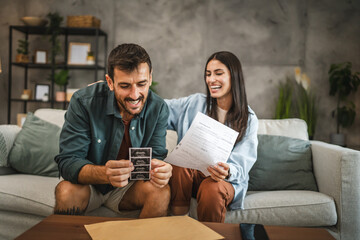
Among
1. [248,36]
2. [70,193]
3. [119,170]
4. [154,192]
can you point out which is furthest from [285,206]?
[248,36]

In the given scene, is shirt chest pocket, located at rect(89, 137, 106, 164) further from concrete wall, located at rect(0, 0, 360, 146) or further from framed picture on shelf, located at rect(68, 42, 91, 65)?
framed picture on shelf, located at rect(68, 42, 91, 65)

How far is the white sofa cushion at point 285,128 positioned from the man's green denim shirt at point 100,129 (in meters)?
0.95

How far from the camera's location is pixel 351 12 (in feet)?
11.7

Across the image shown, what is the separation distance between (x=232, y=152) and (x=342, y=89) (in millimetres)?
2279

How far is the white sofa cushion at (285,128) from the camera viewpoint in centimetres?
215

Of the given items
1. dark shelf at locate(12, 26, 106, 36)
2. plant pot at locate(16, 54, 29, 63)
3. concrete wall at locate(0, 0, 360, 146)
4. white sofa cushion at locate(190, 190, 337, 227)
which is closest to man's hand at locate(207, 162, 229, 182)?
white sofa cushion at locate(190, 190, 337, 227)

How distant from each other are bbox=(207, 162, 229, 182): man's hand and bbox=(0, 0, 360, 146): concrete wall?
234 centimetres

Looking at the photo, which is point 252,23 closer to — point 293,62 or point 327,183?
point 293,62

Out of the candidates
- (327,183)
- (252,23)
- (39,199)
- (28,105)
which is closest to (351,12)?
(252,23)

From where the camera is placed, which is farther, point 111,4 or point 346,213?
point 111,4

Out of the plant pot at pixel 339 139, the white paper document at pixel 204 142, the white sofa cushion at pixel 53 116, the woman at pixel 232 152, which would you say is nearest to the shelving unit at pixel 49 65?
the white sofa cushion at pixel 53 116

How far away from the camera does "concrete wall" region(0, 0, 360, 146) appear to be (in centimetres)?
360

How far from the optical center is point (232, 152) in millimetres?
1693

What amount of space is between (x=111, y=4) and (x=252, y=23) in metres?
1.78
